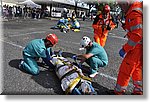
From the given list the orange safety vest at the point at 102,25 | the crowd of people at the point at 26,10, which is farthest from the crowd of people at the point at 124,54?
the crowd of people at the point at 26,10

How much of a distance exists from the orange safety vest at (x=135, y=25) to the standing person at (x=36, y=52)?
2.31ft

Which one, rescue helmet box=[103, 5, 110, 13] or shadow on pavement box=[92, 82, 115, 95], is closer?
shadow on pavement box=[92, 82, 115, 95]

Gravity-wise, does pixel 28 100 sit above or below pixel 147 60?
below

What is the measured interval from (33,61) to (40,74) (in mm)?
141

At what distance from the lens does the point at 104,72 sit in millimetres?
2098

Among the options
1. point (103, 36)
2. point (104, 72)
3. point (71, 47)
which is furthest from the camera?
point (71, 47)

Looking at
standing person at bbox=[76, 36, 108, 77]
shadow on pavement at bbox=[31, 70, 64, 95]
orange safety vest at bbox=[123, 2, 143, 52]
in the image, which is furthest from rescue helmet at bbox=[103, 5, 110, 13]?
shadow on pavement at bbox=[31, 70, 64, 95]

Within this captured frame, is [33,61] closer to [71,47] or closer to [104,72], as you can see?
[104,72]

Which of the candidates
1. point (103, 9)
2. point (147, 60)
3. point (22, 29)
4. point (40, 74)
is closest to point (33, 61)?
point (40, 74)

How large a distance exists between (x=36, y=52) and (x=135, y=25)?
92 centimetres

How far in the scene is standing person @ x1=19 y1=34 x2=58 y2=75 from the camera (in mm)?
1954

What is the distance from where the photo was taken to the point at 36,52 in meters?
1.99

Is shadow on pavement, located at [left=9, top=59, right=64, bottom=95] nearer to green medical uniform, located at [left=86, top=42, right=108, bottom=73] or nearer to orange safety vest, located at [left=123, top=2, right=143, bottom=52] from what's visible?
green medical uniform, located at [left=86, top=42, right=108, bottom=73]

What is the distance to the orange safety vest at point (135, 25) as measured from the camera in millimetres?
1528
